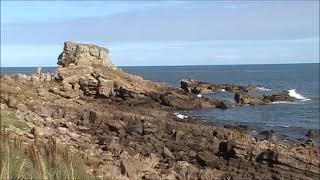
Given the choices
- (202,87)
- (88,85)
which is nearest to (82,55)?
(88,85)

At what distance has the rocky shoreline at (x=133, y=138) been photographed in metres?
20.8

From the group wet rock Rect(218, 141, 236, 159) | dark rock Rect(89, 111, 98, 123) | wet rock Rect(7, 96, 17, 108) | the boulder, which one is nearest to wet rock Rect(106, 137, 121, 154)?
wet rock Rect(218, 141, 236, 159)

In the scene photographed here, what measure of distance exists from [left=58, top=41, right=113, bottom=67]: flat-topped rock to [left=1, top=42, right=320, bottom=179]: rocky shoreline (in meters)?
2.51

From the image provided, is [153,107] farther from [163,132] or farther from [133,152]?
[133,152]

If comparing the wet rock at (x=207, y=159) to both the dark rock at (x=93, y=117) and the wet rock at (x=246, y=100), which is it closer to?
the dark rock at (x=93, y=117)

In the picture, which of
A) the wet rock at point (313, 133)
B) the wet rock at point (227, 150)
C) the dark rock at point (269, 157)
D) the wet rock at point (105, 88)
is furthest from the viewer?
the wet rock at point (105, 88)

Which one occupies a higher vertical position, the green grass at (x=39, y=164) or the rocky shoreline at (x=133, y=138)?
the green grass at (x=39, y=164)

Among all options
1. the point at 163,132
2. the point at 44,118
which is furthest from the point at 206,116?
the point at 44,118

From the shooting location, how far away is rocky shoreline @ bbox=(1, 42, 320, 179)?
20.8 metres

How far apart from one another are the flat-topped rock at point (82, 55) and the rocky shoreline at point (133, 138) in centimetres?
251

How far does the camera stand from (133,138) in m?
27.3

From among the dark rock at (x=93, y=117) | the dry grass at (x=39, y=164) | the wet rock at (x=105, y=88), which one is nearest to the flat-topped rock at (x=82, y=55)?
the wet rock at (x=105, y=88)

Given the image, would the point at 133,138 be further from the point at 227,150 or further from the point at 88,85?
the point at 88,85

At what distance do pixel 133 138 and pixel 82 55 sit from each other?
2392 cm
